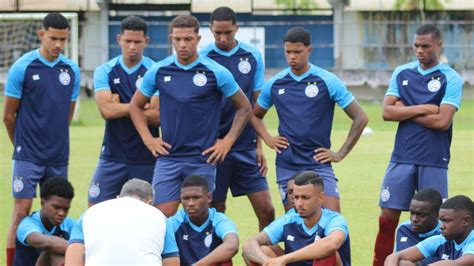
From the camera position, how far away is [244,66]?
1170 cm

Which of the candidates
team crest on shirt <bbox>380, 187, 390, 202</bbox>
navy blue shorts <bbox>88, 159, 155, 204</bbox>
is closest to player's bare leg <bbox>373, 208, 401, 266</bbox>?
team crest on shirt <bbox>380, 187, 390, 202</bbox>

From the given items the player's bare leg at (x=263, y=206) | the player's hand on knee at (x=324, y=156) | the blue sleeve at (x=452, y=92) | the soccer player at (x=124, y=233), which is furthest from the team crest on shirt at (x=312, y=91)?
the soccer player at (x=124, y=233)

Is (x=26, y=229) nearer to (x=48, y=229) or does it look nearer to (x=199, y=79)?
(x=48, y=229)

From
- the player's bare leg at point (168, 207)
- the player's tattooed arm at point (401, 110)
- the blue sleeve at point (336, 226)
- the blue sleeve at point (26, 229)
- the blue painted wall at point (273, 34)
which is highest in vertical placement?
the blue painted wall at point (273, 34)

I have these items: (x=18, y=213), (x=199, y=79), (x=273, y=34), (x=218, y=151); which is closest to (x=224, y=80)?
(x=199, y=79)

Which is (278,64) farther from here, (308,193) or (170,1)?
(308,193)

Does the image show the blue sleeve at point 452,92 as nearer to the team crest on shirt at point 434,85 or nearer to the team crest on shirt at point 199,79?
the team crest on shirt at point 434,85

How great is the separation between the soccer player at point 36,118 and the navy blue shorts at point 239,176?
1.53 metres

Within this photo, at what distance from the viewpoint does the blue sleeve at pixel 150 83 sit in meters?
10.8

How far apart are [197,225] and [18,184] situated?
1949 mm

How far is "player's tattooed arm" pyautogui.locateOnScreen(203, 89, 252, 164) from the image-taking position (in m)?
10.8

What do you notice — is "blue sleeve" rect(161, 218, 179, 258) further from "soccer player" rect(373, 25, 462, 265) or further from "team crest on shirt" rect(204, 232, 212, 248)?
"soccer player" rect(373, 25, 462, 265)

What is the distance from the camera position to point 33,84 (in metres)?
11.3

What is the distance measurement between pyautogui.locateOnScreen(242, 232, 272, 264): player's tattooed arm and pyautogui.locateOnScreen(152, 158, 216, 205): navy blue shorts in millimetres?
856
